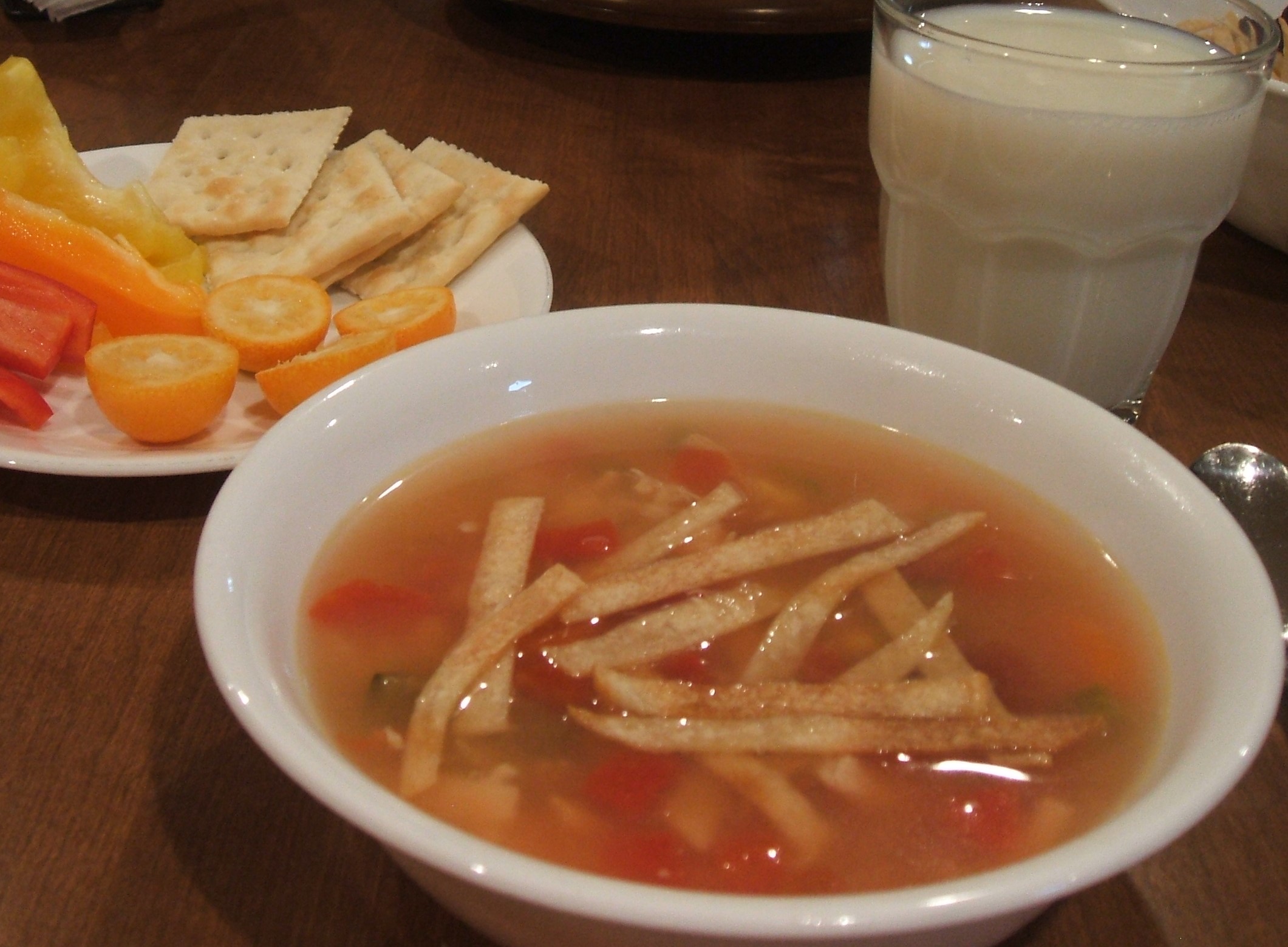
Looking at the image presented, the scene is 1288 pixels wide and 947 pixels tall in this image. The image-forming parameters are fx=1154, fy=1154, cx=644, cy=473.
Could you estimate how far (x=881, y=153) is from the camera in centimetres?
149

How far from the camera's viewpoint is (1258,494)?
1.18 m

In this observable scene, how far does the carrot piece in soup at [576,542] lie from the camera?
1040 millimetres

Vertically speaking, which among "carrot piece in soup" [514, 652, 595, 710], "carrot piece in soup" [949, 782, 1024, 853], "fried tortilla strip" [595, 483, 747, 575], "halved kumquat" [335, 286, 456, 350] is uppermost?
"carrot piece in soup" [949, 782, 1024, 853]

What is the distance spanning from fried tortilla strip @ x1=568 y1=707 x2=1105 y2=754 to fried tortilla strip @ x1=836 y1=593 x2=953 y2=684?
56 mm

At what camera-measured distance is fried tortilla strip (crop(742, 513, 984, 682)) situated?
3.02ft

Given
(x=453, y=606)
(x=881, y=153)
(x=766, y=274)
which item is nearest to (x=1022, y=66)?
(x=881, y=153)

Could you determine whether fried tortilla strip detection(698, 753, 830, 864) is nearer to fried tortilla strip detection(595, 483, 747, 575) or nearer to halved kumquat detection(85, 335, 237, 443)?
fried tortilla strip detection(595, 483, 747, 575)

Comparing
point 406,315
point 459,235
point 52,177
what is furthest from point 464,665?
point 52,177

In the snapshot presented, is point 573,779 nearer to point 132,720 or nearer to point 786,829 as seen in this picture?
point 786,829

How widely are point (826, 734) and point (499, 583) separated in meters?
0.31

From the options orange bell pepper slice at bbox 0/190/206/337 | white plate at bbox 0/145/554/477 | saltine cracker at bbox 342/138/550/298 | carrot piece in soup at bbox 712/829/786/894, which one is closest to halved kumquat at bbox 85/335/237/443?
white plate at bbox 0/145/554/477

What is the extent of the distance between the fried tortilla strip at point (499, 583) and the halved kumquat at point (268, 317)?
0.54 meters

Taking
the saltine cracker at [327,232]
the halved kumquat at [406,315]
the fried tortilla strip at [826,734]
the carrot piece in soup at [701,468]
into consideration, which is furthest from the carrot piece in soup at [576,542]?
the saltine cracker at [327,232]

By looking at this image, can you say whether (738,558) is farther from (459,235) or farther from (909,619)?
(459,235)
